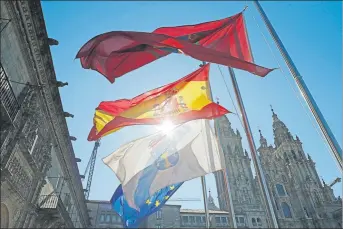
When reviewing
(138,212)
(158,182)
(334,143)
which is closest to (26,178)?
(138,212)

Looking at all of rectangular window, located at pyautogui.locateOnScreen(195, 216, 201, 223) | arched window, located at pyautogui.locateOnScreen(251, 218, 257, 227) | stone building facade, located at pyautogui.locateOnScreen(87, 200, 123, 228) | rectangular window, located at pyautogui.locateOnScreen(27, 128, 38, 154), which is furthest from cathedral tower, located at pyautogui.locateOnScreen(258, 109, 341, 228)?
rectangular window, located at pyautogui.locateOnScreen(27, 128, 38, 154)

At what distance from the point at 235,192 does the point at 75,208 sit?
3958cm

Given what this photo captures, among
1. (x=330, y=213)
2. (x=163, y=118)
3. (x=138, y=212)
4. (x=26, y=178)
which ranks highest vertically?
(x=330, y=213)

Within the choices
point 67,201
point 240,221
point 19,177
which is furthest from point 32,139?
point 240,221

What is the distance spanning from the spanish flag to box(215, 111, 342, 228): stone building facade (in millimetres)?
42595

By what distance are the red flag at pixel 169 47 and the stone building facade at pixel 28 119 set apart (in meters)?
4.67

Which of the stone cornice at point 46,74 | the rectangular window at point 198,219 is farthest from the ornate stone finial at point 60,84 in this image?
the rectangular window at point 198,219

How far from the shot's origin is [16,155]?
12.1 metres

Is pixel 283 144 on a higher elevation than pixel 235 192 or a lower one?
higher

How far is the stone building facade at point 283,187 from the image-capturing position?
50.9m

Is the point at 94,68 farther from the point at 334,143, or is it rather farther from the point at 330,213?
the point at 330,213

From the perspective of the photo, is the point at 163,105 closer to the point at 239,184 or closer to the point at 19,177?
the point at 19,177

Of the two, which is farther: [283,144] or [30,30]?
[283,144]

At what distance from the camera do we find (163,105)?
1027 centimetres
